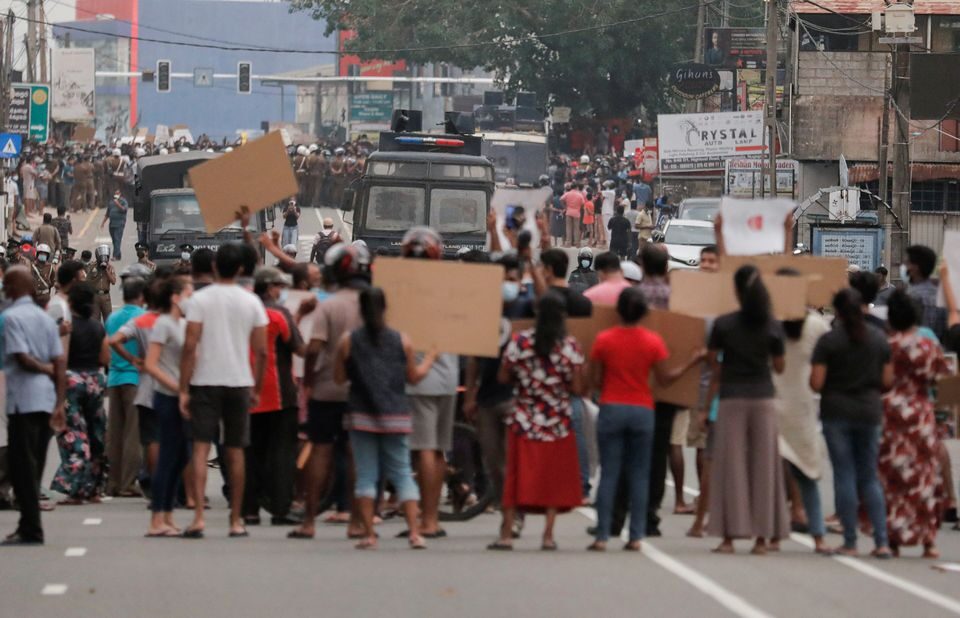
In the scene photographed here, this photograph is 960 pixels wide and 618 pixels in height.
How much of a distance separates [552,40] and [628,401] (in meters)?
56.8

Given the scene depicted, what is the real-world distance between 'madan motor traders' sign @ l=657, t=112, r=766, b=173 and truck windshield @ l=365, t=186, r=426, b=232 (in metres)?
18.7

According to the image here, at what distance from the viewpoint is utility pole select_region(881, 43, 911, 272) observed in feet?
91.8

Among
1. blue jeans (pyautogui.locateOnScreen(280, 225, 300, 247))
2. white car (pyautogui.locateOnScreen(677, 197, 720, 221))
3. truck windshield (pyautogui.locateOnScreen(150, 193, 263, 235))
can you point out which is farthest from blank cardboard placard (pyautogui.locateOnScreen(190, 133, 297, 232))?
blue jeans (pyautogui.locateOnScreen(280, 225, 300, 247))

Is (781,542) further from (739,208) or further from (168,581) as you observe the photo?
(168,581)

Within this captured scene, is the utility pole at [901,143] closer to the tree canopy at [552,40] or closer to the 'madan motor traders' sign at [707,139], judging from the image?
the 'madan motor traders' sign at [707,139]

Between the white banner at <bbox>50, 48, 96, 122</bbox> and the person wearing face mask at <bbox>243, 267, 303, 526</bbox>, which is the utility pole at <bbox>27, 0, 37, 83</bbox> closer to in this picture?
the white banner at <bbox>50, 48, 96, 122</bbox>

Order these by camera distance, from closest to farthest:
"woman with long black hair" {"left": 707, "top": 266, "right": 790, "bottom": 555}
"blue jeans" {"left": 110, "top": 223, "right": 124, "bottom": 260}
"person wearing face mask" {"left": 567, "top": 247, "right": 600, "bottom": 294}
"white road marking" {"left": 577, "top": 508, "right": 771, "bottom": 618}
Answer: "white road marking" {"left": 577, "top": 508, "right": 771, "bottom": 618} < "woman with long black hair" {"left": 707, "top": 266, "right": 790, "bottom": 555} < "person wearing face mask" {"left": 567, "top": 247, "right": 600, "bottom": 294} < "blue jeans" {"left": 110, "top": 223, "right": 124, "bottom": 260}

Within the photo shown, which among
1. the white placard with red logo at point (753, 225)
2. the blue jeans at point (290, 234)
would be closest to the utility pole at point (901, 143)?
the blue jeans at point (290, 234)

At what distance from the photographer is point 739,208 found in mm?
11273

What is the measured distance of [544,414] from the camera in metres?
10.2

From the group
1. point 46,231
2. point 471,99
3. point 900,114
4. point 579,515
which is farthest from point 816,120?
point 471,99

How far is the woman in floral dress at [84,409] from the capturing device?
12922 millimetres

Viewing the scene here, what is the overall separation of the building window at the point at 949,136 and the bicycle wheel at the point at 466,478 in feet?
99.4

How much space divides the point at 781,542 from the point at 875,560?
82 cm
